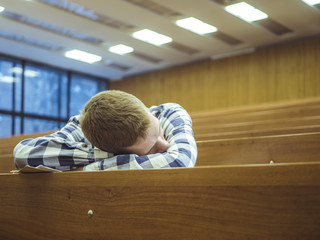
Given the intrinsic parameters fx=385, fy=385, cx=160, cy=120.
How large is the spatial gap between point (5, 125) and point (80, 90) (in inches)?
30.9

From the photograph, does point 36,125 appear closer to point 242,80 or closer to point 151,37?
point 151,37

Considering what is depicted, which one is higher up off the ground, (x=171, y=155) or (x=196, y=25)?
(x=196, y=25)

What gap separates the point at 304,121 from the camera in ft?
2.57

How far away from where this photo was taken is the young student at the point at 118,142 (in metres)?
0.42

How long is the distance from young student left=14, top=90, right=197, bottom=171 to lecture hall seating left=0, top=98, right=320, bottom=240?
0.13ft

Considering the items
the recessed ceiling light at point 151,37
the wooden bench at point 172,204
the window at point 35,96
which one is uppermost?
the recessed ceiling light at point 151,37

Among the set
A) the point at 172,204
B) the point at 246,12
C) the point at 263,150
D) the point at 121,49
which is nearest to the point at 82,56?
the point at 121,49

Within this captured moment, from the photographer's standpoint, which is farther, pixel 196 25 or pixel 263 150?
pixel 196 25

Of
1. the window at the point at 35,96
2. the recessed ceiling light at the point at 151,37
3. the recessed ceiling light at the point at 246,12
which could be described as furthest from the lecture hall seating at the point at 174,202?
the window at the point at 35,96

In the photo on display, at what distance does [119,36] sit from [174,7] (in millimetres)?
614

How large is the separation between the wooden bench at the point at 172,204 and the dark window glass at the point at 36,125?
2839 mm

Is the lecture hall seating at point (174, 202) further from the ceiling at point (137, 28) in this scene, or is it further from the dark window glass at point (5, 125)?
the dark window glass at point (5, 125)

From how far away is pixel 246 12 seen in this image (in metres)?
2.22

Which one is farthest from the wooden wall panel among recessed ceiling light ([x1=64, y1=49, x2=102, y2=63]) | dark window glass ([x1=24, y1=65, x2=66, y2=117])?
dark window glass ([x1=24, y1=65, x2=66, y2=117])
